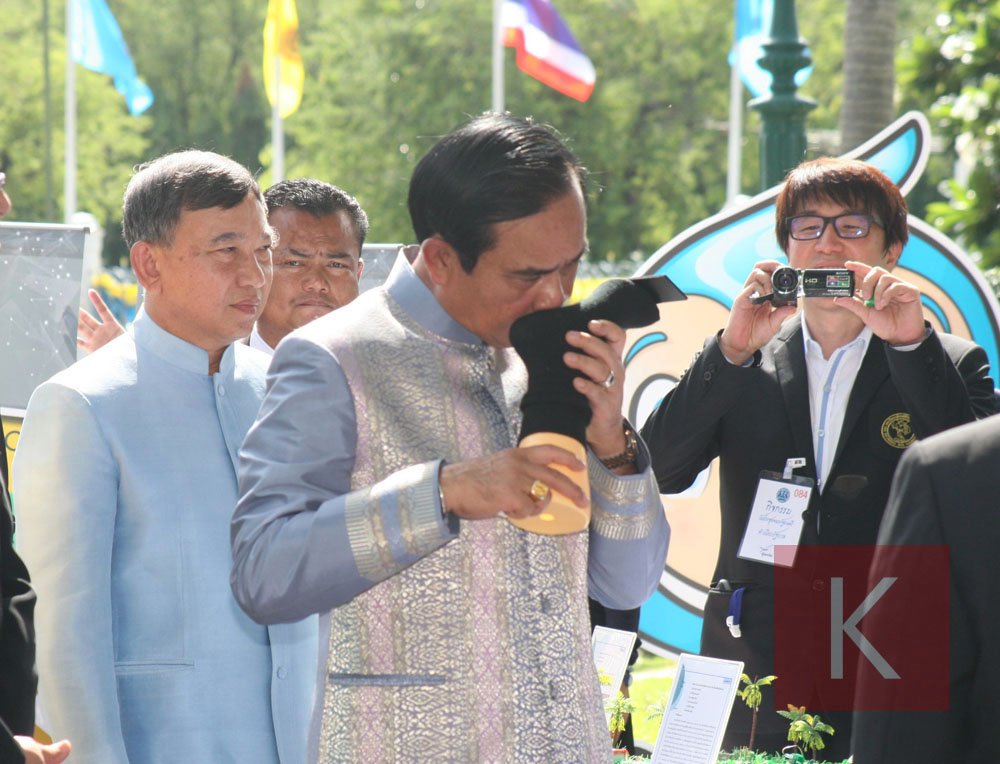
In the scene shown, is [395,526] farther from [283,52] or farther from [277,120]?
[277,120]

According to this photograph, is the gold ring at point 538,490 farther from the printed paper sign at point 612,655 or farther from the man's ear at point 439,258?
the printed paper sign at point 612,655

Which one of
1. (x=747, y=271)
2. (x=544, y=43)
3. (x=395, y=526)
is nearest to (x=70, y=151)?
(x=544, y=43)

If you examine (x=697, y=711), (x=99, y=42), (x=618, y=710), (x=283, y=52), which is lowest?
(x=618, y=710)

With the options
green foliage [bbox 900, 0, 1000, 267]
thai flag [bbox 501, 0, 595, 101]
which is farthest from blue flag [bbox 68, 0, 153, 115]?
green foliage [bbox 900, 0, 1000, 267]

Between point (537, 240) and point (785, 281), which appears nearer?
point (537, 240)

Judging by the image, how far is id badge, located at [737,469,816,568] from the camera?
127 inches

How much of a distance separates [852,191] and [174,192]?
169 centimetres

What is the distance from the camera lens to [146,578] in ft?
8.70

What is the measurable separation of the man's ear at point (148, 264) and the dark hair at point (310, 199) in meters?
0.92

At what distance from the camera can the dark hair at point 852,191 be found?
340 cm

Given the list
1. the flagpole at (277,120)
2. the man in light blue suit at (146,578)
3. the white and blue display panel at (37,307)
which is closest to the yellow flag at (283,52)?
the flagpole at (277,120)

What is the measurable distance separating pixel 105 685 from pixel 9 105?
34.9 meters

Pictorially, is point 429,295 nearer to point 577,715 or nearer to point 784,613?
point 577,715

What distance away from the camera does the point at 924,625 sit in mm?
1587
